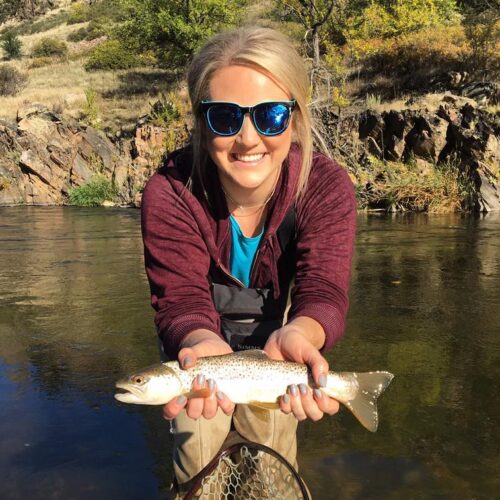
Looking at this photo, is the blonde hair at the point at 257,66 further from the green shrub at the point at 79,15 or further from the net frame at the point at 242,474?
the green shrub at the point at 79,15

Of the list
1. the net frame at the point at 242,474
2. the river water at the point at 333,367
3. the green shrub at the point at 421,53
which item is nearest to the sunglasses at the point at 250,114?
the net frame at the point at 242,474

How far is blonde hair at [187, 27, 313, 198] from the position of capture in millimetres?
2779

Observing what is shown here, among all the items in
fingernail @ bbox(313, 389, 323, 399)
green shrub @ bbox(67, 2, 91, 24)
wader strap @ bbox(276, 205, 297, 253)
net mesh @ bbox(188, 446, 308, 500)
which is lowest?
net mesh @ bbox(188, 446, 308, 500)

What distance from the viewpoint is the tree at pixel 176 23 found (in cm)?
3462

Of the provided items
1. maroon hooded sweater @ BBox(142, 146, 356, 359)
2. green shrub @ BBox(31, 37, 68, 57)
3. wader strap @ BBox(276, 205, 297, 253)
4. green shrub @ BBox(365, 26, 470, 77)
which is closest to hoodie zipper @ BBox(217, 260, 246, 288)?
maroon hooded sweater @ BBox(142, 146, 356, 359)

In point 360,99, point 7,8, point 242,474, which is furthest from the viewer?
point 7,8

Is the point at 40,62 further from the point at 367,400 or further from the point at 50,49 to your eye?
the point at 367,400

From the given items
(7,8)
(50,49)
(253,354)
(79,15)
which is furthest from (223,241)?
(7,8)

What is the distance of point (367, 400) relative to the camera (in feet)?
8.80

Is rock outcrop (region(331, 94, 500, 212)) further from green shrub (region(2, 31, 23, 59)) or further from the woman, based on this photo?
green shrub (region(2, 31, 23, 59))

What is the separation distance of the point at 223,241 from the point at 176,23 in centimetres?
3431

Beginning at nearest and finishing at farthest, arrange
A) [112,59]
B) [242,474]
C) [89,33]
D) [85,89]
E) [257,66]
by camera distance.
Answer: [257,66]
[242,474]
[85,89]
[112,59]
[89,33]

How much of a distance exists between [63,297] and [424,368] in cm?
478

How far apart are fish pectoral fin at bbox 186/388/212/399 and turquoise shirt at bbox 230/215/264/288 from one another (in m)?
0.90
